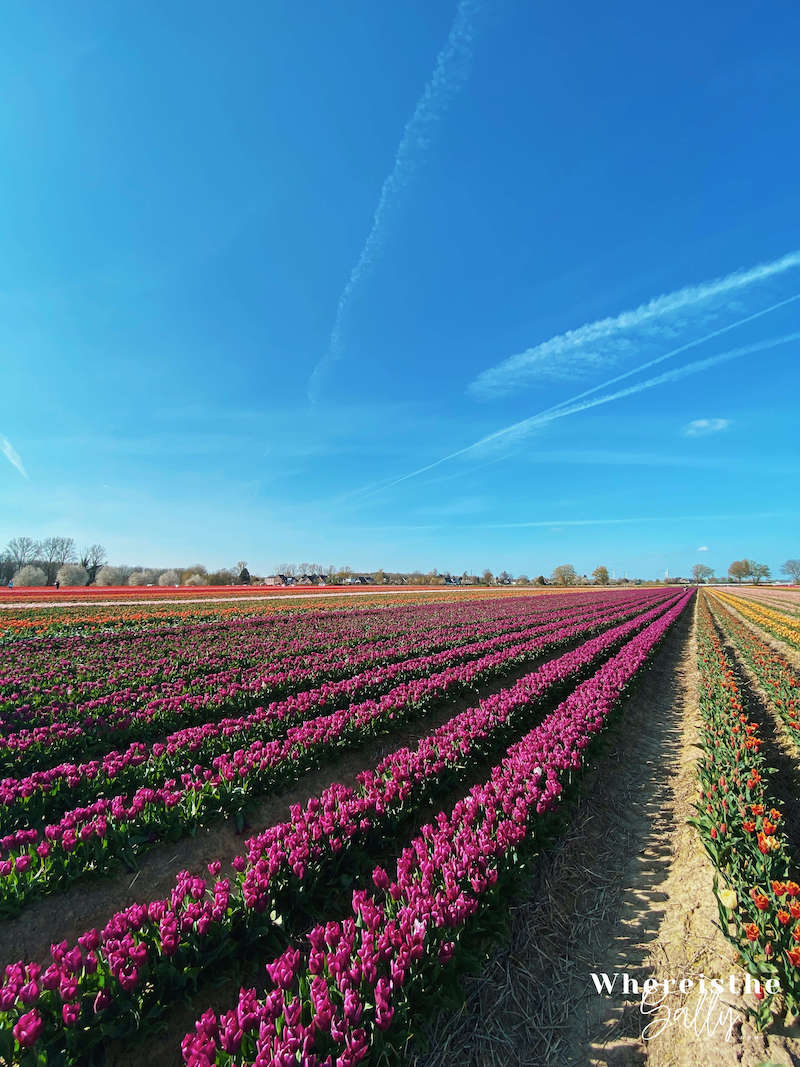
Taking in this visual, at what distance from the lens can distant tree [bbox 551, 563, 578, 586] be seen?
152625 mm

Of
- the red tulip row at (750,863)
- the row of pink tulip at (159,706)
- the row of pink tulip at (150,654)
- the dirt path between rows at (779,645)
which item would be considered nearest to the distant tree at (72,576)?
the row of pink tulip at (150,654)

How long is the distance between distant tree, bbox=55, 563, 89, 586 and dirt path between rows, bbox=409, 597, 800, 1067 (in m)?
108

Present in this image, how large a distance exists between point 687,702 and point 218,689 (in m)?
12.1

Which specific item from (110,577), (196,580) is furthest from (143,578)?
(196,580)

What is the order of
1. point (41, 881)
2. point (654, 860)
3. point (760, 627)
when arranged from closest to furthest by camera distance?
point (41, 881) < point (654, 860) < point (760, 627)

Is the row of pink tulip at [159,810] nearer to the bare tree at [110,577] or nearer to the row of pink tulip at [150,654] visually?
the row of pink tulip at [150,654]

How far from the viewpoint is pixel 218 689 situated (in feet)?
31.8

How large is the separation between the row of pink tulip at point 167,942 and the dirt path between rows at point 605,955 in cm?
148

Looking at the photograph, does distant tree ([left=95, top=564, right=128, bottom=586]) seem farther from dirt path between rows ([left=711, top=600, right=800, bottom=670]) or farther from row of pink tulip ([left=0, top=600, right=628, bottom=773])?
dirt path between rows ([left=711, top=600, right=800, bottom=670])

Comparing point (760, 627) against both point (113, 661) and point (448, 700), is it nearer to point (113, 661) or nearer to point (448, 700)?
point (448, 700)

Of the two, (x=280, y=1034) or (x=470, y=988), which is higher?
(x=280, y=1034)

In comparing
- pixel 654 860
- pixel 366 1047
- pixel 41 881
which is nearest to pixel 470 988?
pixel 366 1047

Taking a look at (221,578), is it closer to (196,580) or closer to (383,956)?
(196,580)

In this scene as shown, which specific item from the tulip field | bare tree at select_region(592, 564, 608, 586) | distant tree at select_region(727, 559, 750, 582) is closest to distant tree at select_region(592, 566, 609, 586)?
bare tree at select_region(592, 564, 608, 586)
